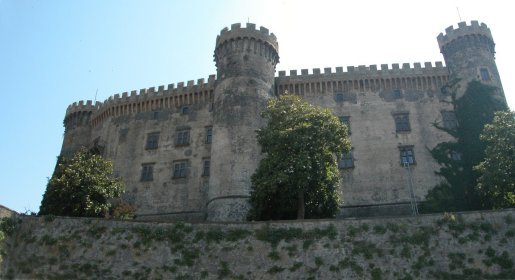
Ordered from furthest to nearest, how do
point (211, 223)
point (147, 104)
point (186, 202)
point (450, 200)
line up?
point (147, 104), point (186, 202), point (450, 200), point (211, 223)

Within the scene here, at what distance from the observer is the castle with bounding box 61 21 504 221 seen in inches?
1577

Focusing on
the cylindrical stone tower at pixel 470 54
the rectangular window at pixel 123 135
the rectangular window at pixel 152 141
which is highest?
the cylindrical stone tower at pixel 470 54

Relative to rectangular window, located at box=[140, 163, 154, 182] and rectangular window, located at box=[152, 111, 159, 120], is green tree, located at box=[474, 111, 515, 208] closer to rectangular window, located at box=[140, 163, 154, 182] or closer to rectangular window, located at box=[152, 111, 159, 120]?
rectangular window, located at box=[140, 163, 154, 182]

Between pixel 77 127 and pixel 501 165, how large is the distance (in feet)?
131

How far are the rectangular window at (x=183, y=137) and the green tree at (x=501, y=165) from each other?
24451 millimetres

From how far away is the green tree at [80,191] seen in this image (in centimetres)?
3388

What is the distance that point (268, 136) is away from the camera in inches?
1298

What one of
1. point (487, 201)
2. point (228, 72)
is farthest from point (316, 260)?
point (228, 72)

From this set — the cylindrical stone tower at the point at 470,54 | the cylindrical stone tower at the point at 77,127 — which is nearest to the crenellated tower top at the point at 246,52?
the cylindrical stone tower at the point at 470,54

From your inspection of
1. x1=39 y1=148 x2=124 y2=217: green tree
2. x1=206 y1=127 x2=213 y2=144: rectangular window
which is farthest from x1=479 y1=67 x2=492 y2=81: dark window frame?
x1=39 y1=148 x2=124 y2=217: green tree

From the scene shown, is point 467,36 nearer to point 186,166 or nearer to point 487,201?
point 487,201

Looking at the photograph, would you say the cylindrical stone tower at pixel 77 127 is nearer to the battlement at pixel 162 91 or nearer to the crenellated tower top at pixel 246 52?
the battlement at pixel 162 91

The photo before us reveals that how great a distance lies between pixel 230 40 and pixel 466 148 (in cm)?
2156

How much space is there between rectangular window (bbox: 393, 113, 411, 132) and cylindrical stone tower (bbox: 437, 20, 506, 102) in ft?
16.1
